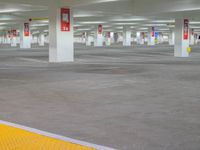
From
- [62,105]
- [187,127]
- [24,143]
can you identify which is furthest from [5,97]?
[187,127]

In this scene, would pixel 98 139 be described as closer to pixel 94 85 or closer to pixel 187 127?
pixel 187 127

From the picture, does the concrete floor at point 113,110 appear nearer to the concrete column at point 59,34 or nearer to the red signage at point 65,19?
the concrete column at point 59,34

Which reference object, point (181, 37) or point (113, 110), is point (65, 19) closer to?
point (181, 37)

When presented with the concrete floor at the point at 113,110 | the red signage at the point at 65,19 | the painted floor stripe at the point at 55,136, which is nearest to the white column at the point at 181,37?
the red signage at the point at 65,19

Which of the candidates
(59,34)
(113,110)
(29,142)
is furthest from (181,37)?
(29,142)

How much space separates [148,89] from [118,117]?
14.0ft

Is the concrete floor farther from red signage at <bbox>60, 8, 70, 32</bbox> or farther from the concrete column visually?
red signage at <bbox>60, 8, 70, 32</bbox>

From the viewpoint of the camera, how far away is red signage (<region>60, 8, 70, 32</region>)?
24.3 meters

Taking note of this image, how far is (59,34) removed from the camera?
24.2 m

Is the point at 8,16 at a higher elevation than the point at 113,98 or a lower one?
higher

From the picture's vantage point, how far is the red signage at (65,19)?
24.3 m

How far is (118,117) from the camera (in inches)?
294

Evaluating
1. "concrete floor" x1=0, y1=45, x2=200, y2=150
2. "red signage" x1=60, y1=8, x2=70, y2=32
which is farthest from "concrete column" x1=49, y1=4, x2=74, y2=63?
"concrete floor" x1=0, y1=45, x2=200, y2=150

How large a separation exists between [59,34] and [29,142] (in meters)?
19.1
